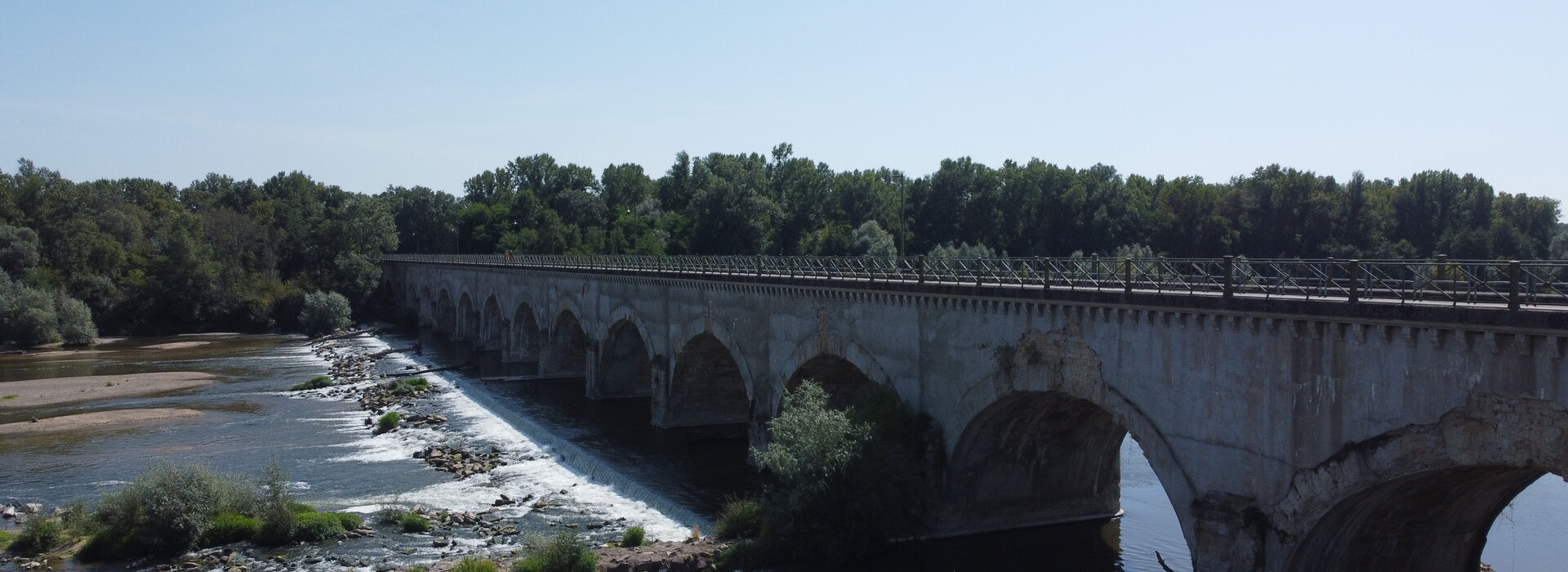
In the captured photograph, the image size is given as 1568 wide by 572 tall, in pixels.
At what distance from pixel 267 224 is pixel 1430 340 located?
12256 cm

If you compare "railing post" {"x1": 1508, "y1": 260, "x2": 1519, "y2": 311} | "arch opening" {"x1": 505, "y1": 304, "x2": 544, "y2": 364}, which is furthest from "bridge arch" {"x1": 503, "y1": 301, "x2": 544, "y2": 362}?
"railing post" {"x1": 1508, "y1": 260, "x2": 1519, "y2": 311}

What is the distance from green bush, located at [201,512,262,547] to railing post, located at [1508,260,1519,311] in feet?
91.7

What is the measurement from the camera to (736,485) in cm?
3400

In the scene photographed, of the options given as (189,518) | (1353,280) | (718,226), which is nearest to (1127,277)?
(1353,280)

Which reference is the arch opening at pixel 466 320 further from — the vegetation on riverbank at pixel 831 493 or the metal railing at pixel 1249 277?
the vegetation on riverbank at pixel 831 493

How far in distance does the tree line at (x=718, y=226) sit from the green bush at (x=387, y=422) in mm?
32192

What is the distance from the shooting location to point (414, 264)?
104688mm

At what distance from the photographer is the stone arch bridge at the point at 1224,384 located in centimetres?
1466

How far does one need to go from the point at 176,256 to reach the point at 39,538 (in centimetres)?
7974

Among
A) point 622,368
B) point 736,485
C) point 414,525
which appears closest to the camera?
point 414,525

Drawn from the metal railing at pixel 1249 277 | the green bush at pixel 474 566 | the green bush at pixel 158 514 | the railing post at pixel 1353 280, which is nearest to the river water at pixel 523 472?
the green bush at pixel 474 566

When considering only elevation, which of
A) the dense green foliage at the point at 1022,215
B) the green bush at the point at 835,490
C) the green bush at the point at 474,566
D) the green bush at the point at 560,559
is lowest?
the green bush at the point at 474,566

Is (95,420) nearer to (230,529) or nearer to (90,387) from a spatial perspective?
(90,387)

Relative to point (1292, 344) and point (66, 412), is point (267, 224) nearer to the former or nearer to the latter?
point (66, 412)
